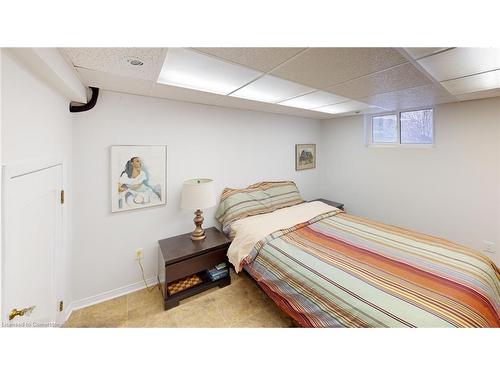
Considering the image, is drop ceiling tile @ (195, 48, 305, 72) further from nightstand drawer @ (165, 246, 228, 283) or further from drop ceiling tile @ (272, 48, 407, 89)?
nightstand drawer @ (165, 246, 228, 283)

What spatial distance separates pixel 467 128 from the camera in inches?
92.1

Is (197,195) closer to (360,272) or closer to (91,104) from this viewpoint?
(91,104)

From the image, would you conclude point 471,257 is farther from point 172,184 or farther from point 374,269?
point 172,184

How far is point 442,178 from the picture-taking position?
8.39 ft

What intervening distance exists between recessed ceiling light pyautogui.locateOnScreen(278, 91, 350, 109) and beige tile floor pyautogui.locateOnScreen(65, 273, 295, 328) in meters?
2.16

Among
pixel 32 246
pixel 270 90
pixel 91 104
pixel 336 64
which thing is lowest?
pixel 32 246

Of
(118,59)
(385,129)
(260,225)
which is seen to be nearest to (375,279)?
(260,225)

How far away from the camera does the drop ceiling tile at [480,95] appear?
1949 mm

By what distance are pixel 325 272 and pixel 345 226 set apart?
961mm

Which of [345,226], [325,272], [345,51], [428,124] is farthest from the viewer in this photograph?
[428,124]

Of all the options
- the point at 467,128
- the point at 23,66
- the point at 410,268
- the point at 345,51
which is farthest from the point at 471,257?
the point at 23,66

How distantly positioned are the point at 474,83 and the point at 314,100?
52.6 inches

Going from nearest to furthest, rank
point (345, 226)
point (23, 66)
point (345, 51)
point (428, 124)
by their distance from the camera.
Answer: point (23, 66), point (345, 51), point (345, 226), point (428, 124)

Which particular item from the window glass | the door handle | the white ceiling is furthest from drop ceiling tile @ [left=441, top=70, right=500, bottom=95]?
the door handle
